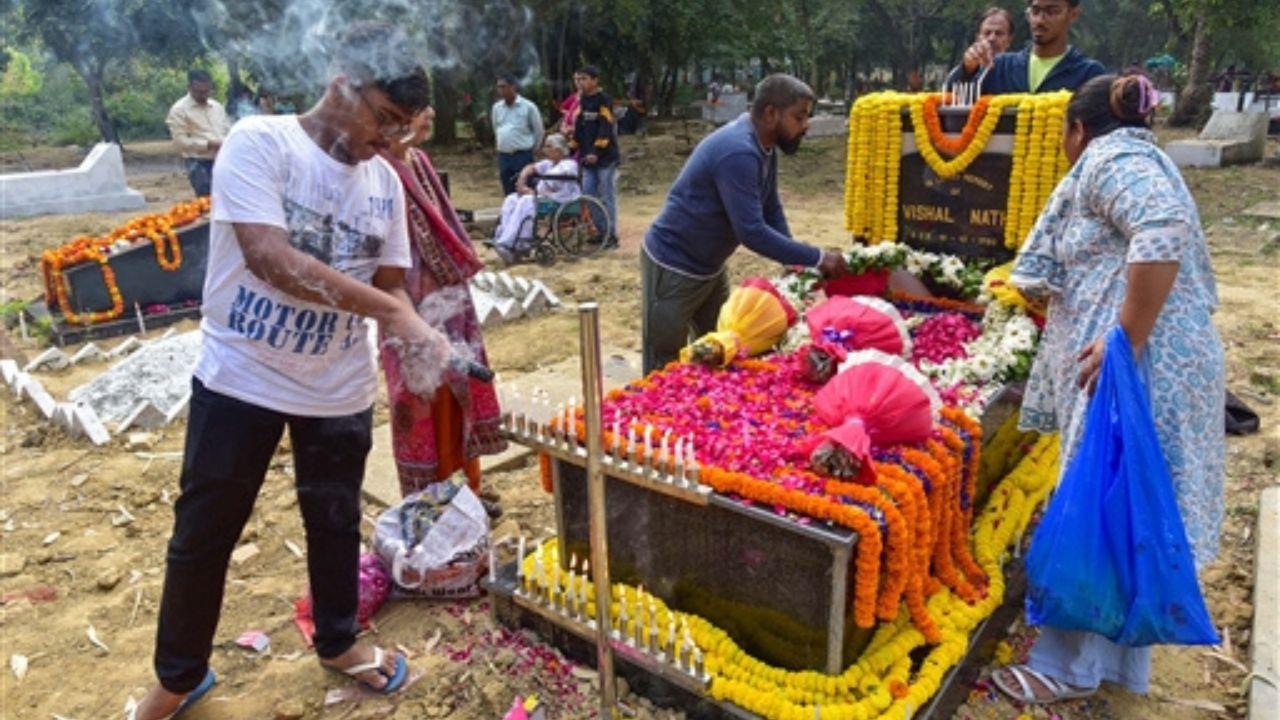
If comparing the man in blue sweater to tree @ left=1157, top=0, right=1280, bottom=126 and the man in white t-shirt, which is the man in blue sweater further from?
tree @ left=1157, top=0, right=1280, bottom=126

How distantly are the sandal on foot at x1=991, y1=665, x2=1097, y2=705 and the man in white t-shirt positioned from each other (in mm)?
2402

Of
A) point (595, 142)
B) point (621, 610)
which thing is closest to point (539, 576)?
point (621, 610)

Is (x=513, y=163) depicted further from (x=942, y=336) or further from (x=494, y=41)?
(x=942, y=336)

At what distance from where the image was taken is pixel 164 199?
51.5 feet

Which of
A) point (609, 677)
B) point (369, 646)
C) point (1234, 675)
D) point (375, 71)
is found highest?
point (375, 71)

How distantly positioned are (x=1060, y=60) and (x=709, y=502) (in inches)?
134

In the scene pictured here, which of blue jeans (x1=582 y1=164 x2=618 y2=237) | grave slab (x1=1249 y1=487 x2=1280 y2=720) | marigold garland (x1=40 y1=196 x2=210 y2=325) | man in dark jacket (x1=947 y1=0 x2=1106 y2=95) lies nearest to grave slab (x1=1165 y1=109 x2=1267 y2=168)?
blue jeans (x1=582 y1=164 x2=618 y2=237)

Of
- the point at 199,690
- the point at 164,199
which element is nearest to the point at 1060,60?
the point at 199,690

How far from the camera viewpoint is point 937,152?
468 cm

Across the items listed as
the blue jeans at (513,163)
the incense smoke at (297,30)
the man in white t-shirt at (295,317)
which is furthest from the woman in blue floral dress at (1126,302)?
the blue jeans at (513,163)

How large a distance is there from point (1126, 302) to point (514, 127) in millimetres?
9380

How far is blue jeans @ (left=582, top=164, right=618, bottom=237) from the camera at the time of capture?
10641mm

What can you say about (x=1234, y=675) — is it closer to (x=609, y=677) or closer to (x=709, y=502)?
(x=709, y=502)

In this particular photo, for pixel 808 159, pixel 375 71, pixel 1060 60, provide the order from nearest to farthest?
1. pixel 375 71
2. pixel 1060 60
3. pixel 808 159
